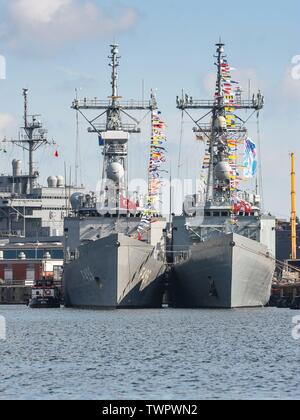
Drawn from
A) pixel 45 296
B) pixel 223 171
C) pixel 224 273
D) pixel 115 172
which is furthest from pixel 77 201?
pixel 224 273

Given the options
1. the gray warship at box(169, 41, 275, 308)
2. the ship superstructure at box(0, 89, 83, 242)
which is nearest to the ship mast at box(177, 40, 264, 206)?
the gray warship at box(169, 41, 275, 308)

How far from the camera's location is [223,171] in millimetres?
96625

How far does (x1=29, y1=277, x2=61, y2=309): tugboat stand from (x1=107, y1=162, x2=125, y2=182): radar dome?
1182 centimetres

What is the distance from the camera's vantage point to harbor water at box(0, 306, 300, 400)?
46562mm

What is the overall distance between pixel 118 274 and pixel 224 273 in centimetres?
636

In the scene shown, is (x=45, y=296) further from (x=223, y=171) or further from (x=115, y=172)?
(x=223, y=171)

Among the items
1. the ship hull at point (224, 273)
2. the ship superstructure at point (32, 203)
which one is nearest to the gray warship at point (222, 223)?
the ship hull at point (224, 273)

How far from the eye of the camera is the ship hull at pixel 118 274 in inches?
3511

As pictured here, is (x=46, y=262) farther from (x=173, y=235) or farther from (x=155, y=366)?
(x=155, y=366)

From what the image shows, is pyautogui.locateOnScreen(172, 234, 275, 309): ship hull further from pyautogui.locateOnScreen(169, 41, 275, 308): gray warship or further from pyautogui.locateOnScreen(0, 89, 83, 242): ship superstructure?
pyautogui.locateOnScreen(0, 89, 83, 242): ship superstructure

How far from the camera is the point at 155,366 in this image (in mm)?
53094

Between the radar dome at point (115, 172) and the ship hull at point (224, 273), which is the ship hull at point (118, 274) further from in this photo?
the radar dome at point (115, 172)
